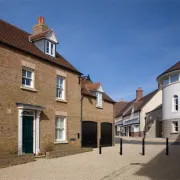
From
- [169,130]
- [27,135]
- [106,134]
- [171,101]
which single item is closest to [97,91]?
[106,134]

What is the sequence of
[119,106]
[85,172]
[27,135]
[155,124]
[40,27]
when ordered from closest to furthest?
[85,172]
[27,135]
[40,27]
[155,124]
[119,106]

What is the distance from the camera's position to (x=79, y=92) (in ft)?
69.5

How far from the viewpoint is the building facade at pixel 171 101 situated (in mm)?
35250

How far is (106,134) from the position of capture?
2602cm

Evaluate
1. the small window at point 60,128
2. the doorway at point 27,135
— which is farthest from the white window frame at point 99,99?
the doorway at point 27,135

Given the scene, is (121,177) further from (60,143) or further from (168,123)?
(168,123)

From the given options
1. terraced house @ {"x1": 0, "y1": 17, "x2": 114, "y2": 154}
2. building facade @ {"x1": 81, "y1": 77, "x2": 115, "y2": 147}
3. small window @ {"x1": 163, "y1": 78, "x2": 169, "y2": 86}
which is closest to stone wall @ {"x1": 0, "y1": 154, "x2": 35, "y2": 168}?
terraced house @ {"x1": 0, "y1": 17, "x2": 114, "y2": 154}

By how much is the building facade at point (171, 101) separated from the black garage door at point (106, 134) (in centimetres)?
1230

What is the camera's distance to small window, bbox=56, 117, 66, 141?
1873 centimetres

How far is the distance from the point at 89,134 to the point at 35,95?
7757mm

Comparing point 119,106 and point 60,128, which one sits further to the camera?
point 119,106

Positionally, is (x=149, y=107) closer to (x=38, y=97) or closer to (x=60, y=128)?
(x=60, y=128)

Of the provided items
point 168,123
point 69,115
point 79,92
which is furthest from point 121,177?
point 168,123

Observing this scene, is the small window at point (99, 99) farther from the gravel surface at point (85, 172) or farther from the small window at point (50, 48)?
the gravel surface at point (85, 172)
